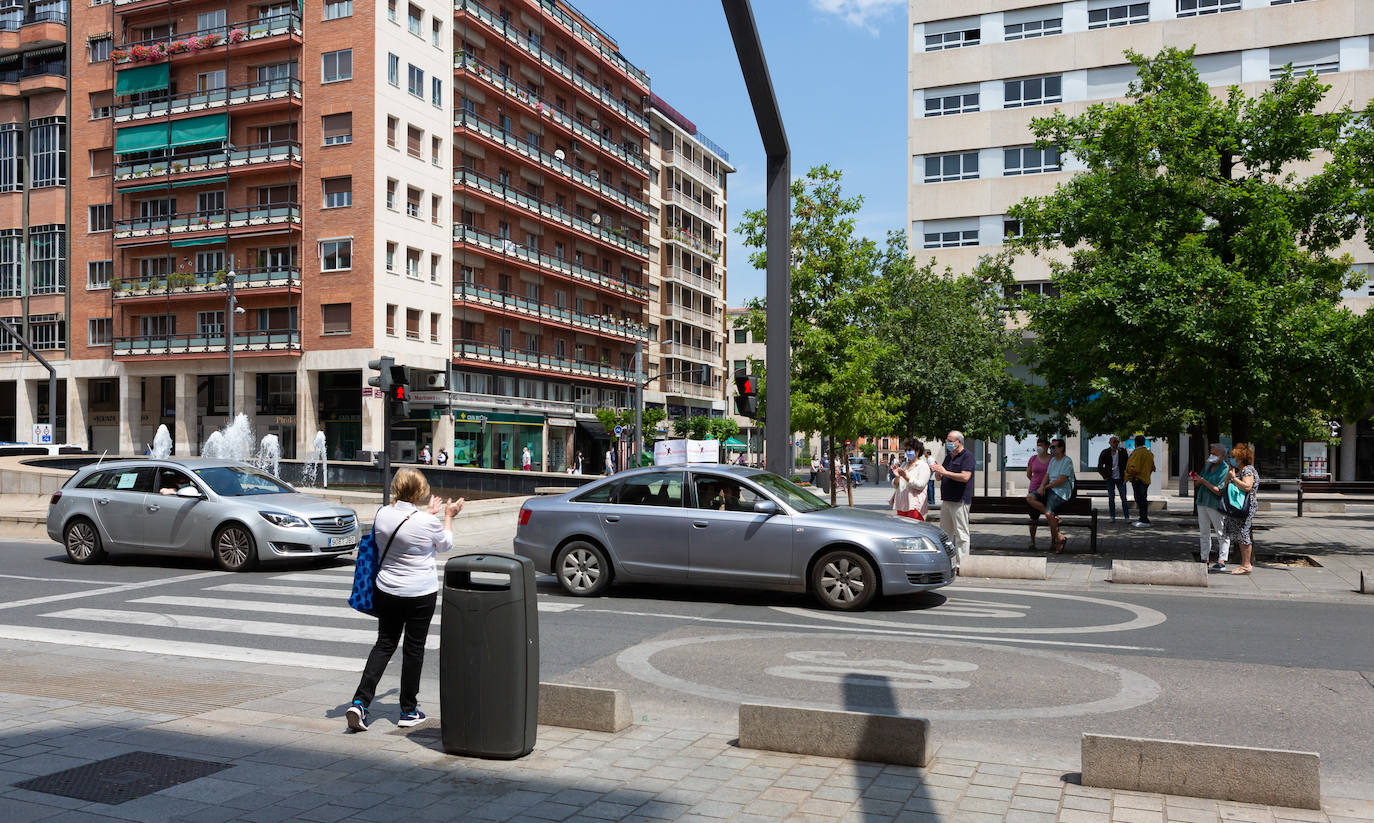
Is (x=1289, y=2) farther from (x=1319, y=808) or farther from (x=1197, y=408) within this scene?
(x=1319, y=808)

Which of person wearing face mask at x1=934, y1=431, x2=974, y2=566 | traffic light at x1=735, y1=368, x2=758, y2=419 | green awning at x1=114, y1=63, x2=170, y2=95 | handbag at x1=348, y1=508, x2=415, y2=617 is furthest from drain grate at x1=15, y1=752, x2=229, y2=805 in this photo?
green awning at x1=114, y1=63, x2=170, y2=95

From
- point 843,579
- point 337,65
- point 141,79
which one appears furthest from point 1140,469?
point 141,79

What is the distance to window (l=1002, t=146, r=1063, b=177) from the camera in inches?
1716

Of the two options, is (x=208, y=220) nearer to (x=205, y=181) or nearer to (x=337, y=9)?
(x=205, y=181)

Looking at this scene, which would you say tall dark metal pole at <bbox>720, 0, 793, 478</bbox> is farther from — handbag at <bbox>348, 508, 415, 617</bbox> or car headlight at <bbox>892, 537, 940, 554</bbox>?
handbag at <bbox>348, 508, 415, 617</bbox>

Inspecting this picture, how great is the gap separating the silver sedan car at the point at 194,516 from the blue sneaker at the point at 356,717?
8.69 meters

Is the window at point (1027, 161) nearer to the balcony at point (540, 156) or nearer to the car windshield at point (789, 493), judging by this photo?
the balcony at point (540, 156)

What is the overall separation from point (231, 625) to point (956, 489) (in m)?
8.91

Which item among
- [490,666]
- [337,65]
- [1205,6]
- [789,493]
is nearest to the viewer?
[490,666]

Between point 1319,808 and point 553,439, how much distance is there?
197 feet

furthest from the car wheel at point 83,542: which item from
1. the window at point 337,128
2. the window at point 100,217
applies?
the window at point 100,217

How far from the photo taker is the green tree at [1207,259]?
14.9 m

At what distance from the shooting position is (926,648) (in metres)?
9.03

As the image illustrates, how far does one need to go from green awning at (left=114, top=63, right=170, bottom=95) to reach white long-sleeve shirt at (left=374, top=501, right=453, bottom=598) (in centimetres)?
5354
